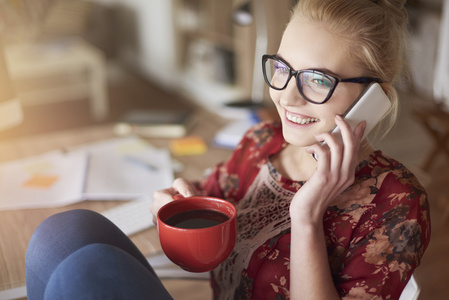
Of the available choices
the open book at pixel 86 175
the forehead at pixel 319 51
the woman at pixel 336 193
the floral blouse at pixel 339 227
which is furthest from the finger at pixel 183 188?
the forehead at pixel 319 51

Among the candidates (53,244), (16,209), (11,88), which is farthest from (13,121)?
(53,244)

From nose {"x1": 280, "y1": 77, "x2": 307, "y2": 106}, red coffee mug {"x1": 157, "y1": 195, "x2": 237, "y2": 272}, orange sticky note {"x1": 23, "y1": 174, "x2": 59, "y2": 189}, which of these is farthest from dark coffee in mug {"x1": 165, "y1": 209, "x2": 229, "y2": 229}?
orange sticky note {"x1": 23, "y1": 174, "x2": 59, "y2": 189}

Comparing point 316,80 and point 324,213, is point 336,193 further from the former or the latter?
point 316,80

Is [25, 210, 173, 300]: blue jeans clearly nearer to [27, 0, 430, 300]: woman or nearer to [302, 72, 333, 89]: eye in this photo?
[27, 0, 430, 300]: woman

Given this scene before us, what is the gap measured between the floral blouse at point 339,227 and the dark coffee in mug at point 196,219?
0.14 meters

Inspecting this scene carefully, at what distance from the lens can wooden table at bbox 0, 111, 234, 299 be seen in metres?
0.92

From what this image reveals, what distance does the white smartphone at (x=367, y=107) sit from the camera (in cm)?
80

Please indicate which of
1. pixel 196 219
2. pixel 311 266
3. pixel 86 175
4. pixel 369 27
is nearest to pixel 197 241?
pixel 196 219

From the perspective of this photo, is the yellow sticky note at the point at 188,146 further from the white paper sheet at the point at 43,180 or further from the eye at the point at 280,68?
the eye at the point at 280,68

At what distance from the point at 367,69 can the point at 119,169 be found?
0.74 meters

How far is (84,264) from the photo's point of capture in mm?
726

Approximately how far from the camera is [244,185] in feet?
3.39

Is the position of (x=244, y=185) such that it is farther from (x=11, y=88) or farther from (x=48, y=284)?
(x=11, y=88)

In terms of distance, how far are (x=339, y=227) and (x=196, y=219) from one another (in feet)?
0.83
